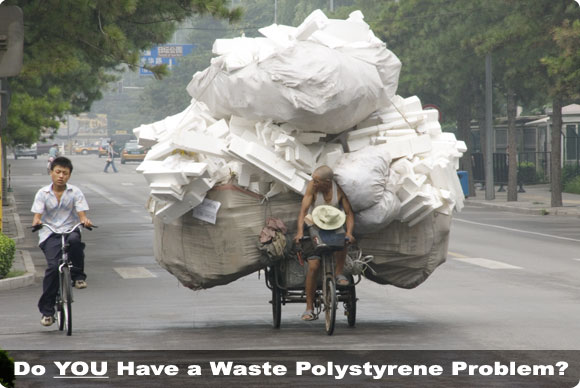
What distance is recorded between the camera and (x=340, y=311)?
557 inches

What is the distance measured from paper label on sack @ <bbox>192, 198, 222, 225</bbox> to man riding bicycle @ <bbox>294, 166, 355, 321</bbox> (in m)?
0.81

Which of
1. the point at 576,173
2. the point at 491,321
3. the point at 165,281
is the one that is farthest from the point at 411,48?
the point at 491,321

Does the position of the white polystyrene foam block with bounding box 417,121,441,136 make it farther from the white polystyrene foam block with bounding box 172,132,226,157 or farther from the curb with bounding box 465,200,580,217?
the curb with bounding box 465,200,580,217

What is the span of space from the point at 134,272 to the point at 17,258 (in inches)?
106

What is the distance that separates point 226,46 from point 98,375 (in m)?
A: 4.04

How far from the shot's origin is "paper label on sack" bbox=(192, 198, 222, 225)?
11500 millimetres

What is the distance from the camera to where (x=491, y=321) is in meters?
12.8

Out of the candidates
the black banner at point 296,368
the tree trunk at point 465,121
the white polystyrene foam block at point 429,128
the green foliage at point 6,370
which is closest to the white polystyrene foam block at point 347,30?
the white polystyrene foam block at point 429,128

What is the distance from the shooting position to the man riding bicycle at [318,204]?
1111 centimetres

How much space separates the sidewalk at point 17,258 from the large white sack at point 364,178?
7.47 m

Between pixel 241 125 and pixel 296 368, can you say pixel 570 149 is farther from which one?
pixel 296 368

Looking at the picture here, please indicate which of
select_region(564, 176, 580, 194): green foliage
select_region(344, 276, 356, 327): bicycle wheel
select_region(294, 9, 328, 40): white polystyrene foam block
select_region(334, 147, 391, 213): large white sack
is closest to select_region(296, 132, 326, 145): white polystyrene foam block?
select_region(334, 147, 391, 213): large white sack

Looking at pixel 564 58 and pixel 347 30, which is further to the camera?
pixel 564 58

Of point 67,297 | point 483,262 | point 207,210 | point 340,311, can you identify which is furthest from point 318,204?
point 483,262
